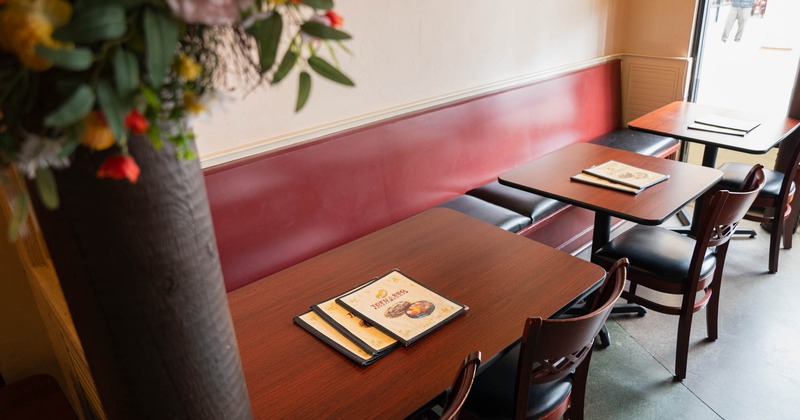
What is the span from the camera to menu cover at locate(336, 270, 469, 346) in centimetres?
162

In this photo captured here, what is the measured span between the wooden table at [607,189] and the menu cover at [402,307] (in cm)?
96

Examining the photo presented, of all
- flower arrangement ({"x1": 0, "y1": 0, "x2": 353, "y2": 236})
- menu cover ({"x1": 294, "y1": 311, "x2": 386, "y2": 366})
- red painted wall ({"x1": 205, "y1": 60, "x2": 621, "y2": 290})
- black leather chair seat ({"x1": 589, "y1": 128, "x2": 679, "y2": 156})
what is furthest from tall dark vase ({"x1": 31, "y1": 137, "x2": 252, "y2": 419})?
black leather chair seat ({"x1": 589, "y1": 128, "x2": 679, "y2": 156})

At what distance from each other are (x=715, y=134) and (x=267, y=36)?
324cm

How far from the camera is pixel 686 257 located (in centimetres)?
249

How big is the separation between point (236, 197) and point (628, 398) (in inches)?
74.0

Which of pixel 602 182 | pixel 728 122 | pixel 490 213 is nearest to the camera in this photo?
pixel 602 182

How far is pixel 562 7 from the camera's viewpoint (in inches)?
146

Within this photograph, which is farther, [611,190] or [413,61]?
[413,61]

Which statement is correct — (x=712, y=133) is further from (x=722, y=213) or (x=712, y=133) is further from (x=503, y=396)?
(x=503, y=396)

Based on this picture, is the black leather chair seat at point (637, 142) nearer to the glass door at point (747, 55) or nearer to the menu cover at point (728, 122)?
the menu cover at point (728, 122)

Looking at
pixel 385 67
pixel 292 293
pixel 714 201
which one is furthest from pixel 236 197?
pixel 714 201

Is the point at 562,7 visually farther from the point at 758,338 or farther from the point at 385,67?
the point at 758,338

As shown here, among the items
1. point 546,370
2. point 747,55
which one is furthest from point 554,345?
point 747,55

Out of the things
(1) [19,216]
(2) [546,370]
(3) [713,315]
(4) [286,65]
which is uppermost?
(4) [286,65]
